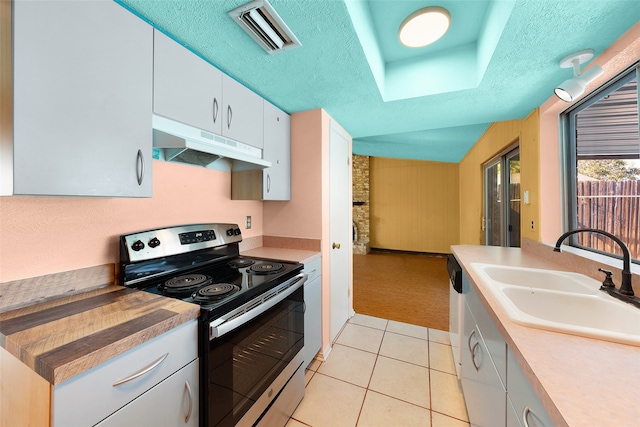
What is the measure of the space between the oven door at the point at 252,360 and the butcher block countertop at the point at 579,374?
1.02m

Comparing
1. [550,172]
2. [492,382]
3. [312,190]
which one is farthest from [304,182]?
[550,172]

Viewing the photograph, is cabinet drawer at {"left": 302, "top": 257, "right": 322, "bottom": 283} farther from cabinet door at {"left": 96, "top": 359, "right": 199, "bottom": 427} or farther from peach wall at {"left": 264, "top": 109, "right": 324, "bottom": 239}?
cabinet door at {"left": 96, "top": 359, "right": 199, "bottom": 427}

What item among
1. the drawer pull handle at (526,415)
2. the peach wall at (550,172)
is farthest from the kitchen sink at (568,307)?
the peach wall at (550,172)

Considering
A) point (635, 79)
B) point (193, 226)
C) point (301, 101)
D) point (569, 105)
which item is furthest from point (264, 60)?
point (569, 105)

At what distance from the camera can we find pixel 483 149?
3.32 m

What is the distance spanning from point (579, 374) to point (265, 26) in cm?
168

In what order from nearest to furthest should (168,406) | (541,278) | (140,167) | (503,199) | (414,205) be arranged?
(168,406)
(140,167)
(541,278)
(503,199)
(414,205)

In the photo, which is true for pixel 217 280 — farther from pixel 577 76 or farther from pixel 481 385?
pixel 577 76

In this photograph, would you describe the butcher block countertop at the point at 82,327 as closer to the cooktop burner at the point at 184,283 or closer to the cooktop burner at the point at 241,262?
the cooktop burner at the point at 184,283

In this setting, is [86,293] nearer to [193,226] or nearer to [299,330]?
[193,226]

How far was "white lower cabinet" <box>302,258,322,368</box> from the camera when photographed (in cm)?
178

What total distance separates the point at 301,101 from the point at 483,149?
2.81 metres

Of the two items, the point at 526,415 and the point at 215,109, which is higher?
the point at 215,109

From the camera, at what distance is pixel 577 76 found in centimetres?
132
